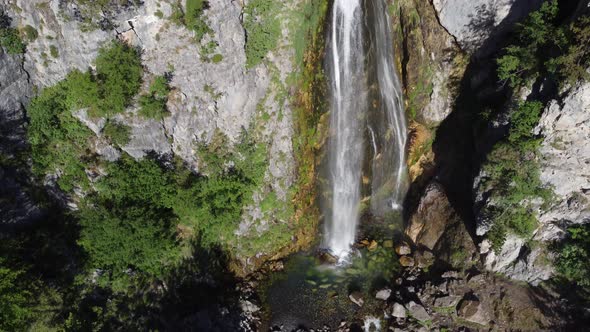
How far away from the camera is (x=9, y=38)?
17.8 metres

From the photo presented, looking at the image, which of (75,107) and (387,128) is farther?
(387,128)

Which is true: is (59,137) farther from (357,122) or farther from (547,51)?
(547,51)

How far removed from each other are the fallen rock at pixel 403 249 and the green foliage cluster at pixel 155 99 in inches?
631

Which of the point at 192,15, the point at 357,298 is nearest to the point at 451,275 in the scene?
the point at 357,298

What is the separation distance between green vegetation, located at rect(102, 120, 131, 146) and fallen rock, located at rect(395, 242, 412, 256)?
1698 centimetres

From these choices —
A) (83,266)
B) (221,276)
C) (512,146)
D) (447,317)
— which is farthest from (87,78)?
(447,317)

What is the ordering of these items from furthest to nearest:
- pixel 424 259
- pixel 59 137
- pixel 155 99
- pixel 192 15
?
1. pixel 424 259
2. pixel 155 99
3. pixel 59 137
4. pixel 192 15

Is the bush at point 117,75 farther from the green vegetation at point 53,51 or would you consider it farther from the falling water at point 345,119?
the falling water at point 345,119

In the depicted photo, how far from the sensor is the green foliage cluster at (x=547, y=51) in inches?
608

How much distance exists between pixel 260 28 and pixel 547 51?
14.0m

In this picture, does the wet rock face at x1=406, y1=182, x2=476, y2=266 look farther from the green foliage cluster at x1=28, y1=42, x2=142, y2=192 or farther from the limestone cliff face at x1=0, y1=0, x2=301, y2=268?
the green foliage cluster at x1=28, y1=42, x2=142, y2=192

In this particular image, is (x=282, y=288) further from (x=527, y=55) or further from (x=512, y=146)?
(x=527, y=55)

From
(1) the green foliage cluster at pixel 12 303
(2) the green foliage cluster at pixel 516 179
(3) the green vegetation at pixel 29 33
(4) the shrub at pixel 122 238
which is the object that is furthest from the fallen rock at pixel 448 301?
(3) the green vegetation at pixel 29 33

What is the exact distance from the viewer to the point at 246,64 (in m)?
21.0
